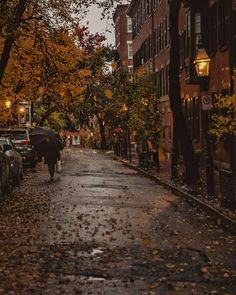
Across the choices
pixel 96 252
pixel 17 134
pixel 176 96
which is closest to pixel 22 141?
pixel 17 134

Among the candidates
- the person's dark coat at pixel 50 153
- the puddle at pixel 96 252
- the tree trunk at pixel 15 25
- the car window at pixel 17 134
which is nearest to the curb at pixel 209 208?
the puddle at pixel 96 252

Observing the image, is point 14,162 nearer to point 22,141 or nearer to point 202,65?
point 202,65

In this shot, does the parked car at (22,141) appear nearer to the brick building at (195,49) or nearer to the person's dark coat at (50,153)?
the person's dark coat at (50,153)

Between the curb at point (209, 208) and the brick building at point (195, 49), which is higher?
the brick building at point (195, 49)

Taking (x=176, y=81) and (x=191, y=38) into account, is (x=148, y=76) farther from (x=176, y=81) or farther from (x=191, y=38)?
(x=176, y=81)

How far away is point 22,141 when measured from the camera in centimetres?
3222

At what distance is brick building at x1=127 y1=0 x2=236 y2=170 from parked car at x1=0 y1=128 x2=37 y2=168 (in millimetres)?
8135

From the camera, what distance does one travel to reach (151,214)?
1462cm

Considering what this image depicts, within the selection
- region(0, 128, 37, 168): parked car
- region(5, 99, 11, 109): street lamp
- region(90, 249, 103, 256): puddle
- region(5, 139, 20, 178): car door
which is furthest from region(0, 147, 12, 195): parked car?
region(5, 99, 11, 109): street lamp

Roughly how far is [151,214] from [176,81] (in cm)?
846

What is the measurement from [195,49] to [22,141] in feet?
30.9

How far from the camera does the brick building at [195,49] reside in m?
26.0

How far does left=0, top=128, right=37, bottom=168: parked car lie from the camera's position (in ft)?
105

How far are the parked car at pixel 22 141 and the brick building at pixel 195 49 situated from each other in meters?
8.13
